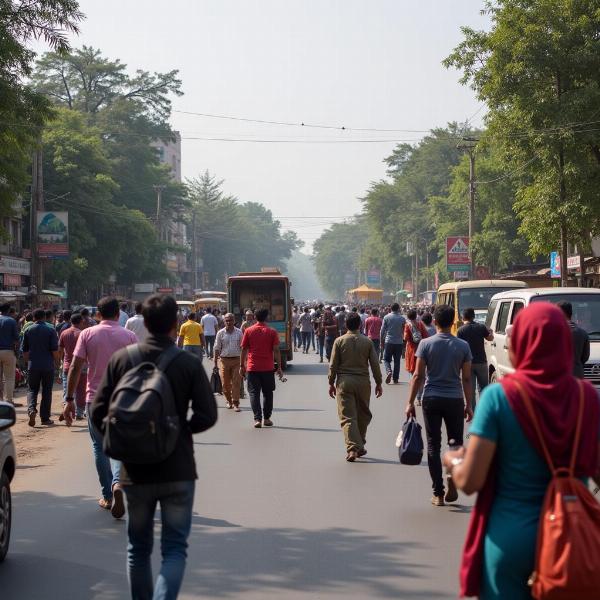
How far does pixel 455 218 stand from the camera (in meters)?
65.9

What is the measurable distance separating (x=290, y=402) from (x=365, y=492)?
33.2ft

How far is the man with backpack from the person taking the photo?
15.7ft

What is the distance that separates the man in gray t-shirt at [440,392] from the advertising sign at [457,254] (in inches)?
1635

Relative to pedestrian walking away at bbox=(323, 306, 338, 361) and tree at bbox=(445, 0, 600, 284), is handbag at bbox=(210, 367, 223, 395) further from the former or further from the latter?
tree at bbox=(445, 0, 600, 284)

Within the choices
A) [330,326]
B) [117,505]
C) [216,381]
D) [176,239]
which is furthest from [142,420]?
[176,239]

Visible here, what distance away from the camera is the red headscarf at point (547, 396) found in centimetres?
376

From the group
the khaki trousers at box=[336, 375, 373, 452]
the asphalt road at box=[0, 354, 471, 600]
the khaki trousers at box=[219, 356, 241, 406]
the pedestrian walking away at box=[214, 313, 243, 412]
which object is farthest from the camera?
the khaki trousers at box=[219, 356, 241, 406]

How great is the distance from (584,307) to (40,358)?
8.00m

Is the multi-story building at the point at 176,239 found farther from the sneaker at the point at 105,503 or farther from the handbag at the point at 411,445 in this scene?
the handbag at the point at 411,445

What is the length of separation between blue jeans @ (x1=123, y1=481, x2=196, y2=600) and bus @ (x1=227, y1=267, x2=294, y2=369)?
1033 inches

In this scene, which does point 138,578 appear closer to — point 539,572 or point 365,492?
point 539,572

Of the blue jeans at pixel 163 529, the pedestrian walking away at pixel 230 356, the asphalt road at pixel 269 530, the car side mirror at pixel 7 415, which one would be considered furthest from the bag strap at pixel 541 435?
the pedestrian walking away at pixel 230 356

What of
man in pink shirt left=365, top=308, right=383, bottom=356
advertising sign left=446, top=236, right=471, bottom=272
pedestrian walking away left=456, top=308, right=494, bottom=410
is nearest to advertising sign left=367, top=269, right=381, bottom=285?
advertising sign left=446, top=236, right=471, bottom=272

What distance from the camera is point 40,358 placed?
16.4 metres
